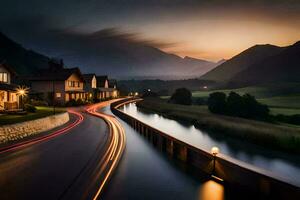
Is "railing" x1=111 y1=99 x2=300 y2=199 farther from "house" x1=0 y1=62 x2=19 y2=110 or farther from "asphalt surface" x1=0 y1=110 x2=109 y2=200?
"house" x1=0 y1=62 x2=19 y2=110

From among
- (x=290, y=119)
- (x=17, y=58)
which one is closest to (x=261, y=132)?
(x=290, y=119)

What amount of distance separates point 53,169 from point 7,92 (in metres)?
27.2

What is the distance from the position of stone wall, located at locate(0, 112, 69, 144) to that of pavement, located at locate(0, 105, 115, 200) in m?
2.74

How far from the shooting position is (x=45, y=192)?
12.9m

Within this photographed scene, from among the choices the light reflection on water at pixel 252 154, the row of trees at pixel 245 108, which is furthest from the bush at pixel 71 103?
the row of trees at pixel 245 108

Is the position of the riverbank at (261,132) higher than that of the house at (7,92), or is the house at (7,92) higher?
the house at (7,92)

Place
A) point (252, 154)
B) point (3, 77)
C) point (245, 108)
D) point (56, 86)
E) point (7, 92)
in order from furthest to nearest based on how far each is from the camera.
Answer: point (56, 86), point (245, 108), point (3, 77), point (7, 92), point (252, 154)

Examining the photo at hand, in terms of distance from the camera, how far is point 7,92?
38094 millimetres

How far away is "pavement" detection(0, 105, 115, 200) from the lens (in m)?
12.8

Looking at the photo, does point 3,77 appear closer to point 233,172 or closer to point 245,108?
A: point 233,172

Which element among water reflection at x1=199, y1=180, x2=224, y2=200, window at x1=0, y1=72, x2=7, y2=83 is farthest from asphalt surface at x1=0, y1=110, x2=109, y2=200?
window at x1=0, y1=72, x2=7, y2=83

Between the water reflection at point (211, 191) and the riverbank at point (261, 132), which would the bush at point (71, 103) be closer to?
the riverbank at point (261, 132)

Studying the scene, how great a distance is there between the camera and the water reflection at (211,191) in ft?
Result: 45.7

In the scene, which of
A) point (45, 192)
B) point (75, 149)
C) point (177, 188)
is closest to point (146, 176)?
point (177, 188)
